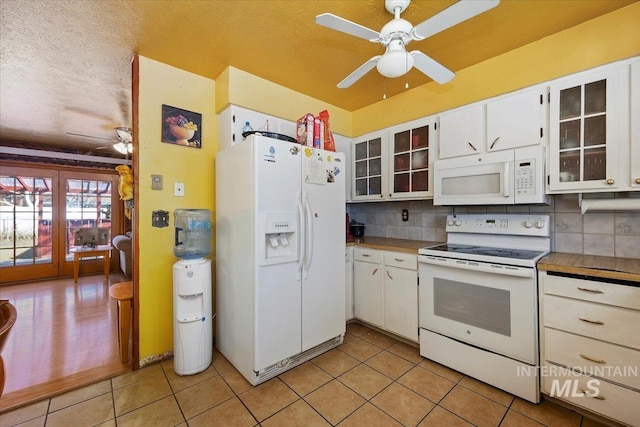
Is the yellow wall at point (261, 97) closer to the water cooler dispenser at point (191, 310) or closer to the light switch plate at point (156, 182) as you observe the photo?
the light switch plate at point (156, 182)

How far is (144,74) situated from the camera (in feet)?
6.97

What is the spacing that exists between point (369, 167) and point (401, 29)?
5.72 ft

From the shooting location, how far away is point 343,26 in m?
1.35

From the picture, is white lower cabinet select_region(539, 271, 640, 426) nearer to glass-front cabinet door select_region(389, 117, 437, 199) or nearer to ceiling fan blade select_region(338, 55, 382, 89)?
glass-front cabinet door select_region(389, 117, 437, 199)

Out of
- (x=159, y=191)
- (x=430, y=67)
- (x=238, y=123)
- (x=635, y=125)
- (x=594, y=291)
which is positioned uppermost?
(x=430, y=67)

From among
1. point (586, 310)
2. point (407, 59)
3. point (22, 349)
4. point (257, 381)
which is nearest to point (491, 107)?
point (407, 59)

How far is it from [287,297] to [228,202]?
0.90 m

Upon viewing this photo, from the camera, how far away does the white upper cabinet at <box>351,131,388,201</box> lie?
292 cm

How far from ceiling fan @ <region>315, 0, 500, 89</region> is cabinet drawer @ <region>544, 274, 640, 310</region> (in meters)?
1.52

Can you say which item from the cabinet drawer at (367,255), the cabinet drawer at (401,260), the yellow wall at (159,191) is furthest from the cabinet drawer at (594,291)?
the yellow wall at (159,191)

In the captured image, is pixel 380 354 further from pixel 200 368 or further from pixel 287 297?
pixel 200 368

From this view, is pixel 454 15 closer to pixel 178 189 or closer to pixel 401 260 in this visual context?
pixel 401 260

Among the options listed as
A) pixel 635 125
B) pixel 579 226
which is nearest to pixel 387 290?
pixel 579 226

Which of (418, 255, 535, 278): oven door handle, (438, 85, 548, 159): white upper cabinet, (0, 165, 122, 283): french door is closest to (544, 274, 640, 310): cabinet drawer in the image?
(418, 255, 535, 278): oven door handle
